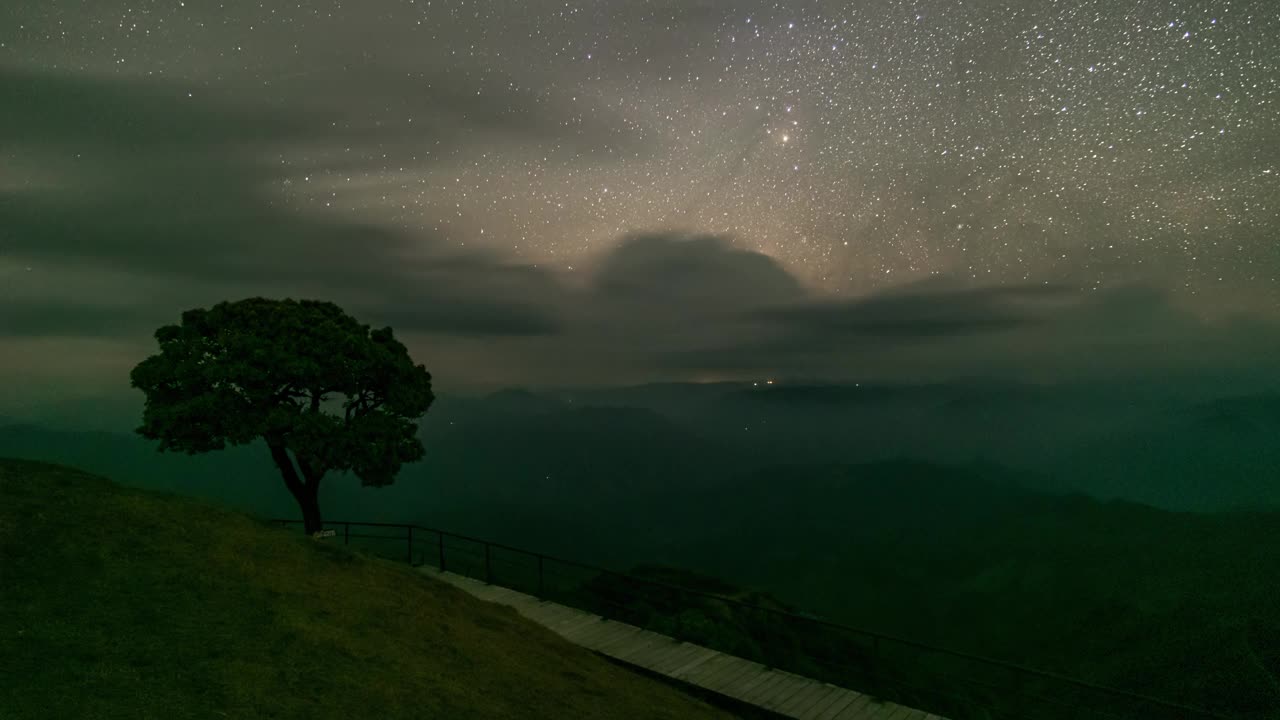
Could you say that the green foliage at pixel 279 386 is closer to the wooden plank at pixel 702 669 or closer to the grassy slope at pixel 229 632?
the grassy slope at pixel 229 632

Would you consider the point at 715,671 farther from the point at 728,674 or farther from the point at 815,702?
the point at 815,702

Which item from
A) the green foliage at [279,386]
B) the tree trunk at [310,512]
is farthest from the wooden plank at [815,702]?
the tree trunk at [310,512]

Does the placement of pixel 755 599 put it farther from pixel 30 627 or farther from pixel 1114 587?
pixel 1114 587

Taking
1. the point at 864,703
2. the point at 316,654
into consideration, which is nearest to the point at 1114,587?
the point at 864,703

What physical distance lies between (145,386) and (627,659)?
18.5 m

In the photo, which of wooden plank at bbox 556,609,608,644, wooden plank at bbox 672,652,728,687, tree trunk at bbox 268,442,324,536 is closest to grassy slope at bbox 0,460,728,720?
wooden plank at bbox 672,652,728,687

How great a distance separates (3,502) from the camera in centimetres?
898

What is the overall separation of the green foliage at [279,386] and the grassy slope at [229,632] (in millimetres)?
9949

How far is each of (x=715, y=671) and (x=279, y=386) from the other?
56.1ft

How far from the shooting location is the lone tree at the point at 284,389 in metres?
20.1

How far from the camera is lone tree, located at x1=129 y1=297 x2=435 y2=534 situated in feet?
66.0

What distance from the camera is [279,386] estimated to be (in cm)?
2117

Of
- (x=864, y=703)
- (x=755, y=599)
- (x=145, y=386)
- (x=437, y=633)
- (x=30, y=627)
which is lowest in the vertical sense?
(x=755, y=599)

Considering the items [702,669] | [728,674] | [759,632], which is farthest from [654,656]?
[759,632]
